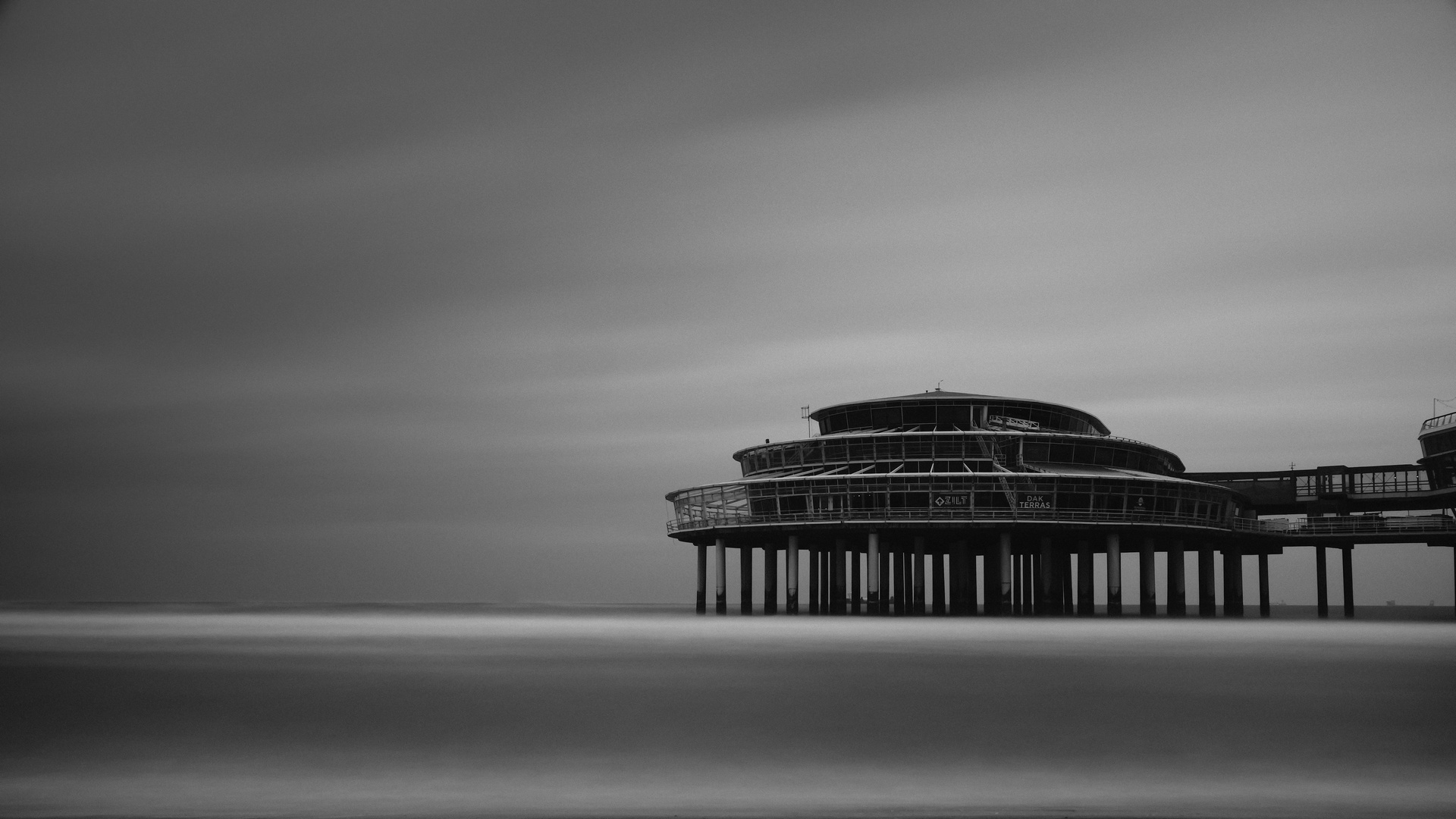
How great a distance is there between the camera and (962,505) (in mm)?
66062

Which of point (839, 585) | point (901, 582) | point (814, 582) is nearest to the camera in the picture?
point (839, 585)

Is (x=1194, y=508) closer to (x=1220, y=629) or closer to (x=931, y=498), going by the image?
(x=1220, y=629)

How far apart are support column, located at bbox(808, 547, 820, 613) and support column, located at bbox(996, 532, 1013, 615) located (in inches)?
793

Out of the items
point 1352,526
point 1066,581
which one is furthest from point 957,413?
point 1352,526

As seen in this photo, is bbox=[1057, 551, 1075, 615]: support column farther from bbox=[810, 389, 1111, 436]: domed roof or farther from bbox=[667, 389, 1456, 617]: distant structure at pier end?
bbox=[810, 389, 1111, 436]: domed roof

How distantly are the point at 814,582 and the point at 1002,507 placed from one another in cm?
2412

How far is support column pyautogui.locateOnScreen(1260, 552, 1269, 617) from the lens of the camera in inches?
3506

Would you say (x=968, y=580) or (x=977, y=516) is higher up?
(x=977, y=516)

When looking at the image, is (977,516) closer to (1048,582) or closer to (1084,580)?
(1048,582)

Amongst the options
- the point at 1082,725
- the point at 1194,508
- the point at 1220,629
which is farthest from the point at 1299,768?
the point at 1194,508

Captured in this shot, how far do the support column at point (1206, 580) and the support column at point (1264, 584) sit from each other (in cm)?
1165

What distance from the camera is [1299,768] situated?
2314cm

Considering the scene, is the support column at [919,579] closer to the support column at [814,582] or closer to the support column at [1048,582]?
the support column at [1048,582]

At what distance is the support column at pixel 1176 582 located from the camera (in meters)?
73.2
